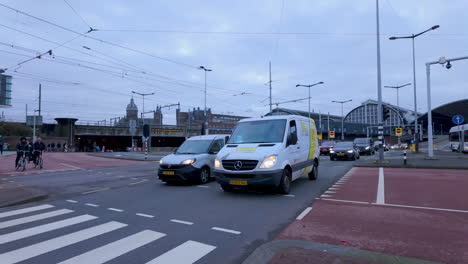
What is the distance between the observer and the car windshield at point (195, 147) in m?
11.2

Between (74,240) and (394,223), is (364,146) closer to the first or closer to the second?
(394,223)

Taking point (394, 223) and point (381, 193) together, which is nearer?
point (394, 223)

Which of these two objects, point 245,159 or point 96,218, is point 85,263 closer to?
point 96,218

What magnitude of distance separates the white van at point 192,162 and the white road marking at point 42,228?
4.16 m

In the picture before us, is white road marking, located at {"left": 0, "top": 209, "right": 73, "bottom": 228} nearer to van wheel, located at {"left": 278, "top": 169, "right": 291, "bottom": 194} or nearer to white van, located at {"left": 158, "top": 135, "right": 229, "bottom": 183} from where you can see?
white van, located at {"left": 158, "top": 135, "right": 229, "bottom": 183}

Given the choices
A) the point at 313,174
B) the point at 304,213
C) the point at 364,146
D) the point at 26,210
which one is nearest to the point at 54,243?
the point at 26,210

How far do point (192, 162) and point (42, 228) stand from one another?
5366mm

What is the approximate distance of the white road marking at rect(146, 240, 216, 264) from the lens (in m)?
3.82

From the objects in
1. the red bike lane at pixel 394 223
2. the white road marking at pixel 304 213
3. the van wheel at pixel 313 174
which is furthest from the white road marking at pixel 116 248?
the van wheel at pixel 313 174

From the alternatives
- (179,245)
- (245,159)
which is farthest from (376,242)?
(245,159)

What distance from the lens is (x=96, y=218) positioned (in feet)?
19.7

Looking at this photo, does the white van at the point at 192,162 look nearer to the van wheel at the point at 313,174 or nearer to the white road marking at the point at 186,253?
the van wheel at the point at 313,174

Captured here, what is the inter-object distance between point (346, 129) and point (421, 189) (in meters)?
76.7

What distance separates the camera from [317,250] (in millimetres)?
3980
